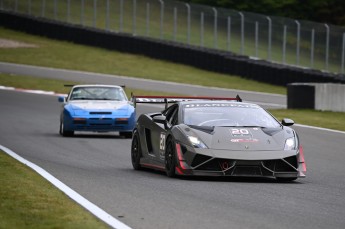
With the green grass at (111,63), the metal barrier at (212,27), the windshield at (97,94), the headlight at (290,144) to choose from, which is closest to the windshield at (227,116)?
the headlight at (290,144)

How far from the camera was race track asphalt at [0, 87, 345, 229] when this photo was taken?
9.36 meters

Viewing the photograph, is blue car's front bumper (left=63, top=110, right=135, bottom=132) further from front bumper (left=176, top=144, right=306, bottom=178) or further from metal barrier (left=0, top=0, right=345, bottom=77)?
metal barrier (left=0, top=0, right=345, bottom=77)

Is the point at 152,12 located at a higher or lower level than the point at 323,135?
higher

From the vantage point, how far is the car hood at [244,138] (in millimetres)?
13633

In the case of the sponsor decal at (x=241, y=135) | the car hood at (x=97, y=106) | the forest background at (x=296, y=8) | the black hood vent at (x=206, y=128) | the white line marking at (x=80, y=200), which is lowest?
the white line marking at (x=80, y=200)

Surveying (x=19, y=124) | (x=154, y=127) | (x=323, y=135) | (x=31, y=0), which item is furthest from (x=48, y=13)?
(x=154, y=127)

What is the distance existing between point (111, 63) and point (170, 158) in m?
33.6

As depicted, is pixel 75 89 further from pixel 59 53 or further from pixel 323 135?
pixel 59 53

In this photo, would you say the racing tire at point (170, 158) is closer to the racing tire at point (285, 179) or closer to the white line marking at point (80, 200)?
the racing tire at point (285, 179)

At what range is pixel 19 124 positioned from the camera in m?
26.7

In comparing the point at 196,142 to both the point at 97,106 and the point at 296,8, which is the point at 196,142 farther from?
the point at 296,8

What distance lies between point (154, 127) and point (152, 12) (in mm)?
33061

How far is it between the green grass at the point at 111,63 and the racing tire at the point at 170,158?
26.2m

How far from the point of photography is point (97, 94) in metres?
25.1
